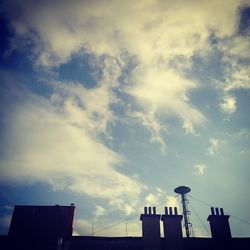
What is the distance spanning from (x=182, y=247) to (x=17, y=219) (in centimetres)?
1624

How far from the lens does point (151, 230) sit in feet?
65.9

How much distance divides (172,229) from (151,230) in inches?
72.2

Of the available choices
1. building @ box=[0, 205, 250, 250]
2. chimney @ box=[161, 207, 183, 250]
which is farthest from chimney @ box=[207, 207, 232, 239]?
chimney @ box=[161, 207, 183, 250]

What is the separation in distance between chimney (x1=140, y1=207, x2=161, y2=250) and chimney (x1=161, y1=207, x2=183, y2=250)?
2.13 feet

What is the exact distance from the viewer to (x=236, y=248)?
65.2 feet

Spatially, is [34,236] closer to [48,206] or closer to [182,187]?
[48,206]

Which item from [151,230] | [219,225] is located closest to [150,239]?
[151,230]

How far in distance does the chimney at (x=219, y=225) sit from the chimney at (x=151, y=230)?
187 inches

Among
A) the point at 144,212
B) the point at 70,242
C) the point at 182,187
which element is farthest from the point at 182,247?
the point at 182,187

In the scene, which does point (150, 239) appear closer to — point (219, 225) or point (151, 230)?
point (151, 230)

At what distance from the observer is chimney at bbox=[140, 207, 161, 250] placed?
19506 mm

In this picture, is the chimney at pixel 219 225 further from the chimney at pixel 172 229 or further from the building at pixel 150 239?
the chimney at pixel 172 229

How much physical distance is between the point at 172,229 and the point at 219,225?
417cm

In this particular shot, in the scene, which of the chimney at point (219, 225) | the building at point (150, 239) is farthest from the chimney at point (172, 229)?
the chimney at point (219, 225)
